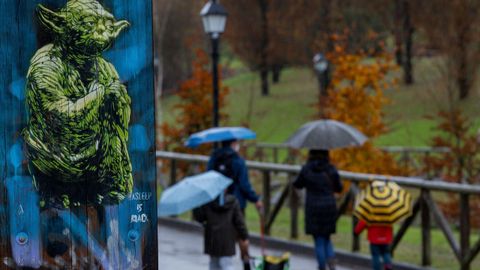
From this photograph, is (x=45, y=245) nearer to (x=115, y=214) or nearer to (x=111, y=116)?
(x=115, y=214)

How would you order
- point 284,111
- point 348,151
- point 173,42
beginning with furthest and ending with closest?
point 173,42 → point 284,111 → point 348,151

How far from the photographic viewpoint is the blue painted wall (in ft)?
17.3

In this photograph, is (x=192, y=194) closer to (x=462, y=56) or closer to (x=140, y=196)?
(x=140, y=196)

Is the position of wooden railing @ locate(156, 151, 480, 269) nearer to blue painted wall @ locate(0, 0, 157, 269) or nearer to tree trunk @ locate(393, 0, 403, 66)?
blue painted wall @ locate(0, 0, 157, 269)

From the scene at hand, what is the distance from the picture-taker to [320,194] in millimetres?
12234

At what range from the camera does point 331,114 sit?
2392 cm

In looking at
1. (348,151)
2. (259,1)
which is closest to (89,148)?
(348,151)

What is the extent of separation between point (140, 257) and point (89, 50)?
1085mm

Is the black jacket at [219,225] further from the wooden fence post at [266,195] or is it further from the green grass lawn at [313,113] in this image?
the wooden fence post at [266,195]

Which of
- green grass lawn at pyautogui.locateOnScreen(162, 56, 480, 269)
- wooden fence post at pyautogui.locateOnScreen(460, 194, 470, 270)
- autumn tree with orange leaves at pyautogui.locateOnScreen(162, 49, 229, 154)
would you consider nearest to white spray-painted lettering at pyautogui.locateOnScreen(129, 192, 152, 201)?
wooden fence post at pyautogui.locateOnScreen(460, 194, 470, 270)

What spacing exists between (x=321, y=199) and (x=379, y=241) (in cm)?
88

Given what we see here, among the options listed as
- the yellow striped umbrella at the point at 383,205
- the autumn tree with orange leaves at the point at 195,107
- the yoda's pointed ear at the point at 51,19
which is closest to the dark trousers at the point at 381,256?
the yellow striped umbrella at the point at 383,205

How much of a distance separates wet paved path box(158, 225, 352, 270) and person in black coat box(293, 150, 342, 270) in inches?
55.0

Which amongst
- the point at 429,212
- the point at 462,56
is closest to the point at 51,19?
the point at 429,212
